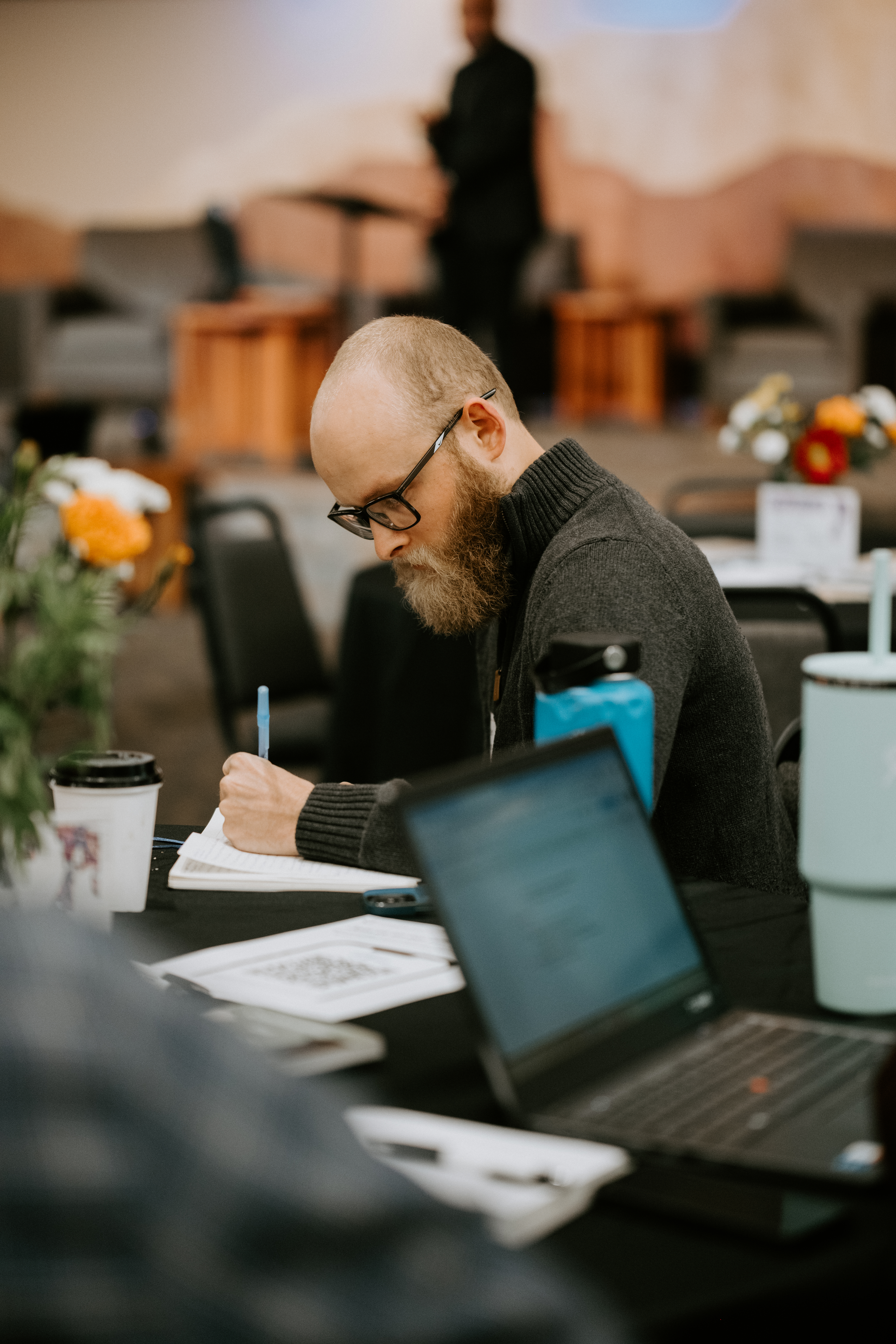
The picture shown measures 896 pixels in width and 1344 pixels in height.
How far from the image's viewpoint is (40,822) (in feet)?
3.37

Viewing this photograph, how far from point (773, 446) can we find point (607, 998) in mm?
2852

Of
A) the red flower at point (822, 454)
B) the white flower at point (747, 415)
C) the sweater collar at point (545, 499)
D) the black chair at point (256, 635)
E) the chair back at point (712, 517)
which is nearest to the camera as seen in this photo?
the sweater collar at point (545, 499)

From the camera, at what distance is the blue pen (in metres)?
1.54

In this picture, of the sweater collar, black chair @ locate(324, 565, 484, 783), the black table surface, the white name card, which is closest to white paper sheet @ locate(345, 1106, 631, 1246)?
the black table surface

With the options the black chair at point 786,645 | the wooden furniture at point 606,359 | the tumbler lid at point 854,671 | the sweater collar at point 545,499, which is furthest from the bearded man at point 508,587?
the wooden furniture at point 606,359

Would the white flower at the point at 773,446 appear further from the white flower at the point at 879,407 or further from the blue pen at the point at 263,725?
the blue pen at the point at 263,725

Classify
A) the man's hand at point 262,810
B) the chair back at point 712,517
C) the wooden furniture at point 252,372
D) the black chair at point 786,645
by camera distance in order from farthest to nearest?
1. the wooden furniture at point 252,372
2. the chair back at point 712,517
3. the black chair at point 786,645
4. the man's hand at point 262,810

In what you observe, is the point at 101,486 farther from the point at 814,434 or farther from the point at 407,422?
the point at 814,434

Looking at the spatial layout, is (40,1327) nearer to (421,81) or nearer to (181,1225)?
(181,1225)

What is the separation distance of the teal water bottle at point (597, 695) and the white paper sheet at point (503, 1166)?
1.21 ft

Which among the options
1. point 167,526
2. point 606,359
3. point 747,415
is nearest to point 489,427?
point 747,415

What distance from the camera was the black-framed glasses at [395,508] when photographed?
1.70m

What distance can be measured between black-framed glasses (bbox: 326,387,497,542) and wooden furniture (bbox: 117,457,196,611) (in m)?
5.18

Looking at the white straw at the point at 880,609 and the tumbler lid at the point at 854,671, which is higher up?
the white straw at the point at 880,609
